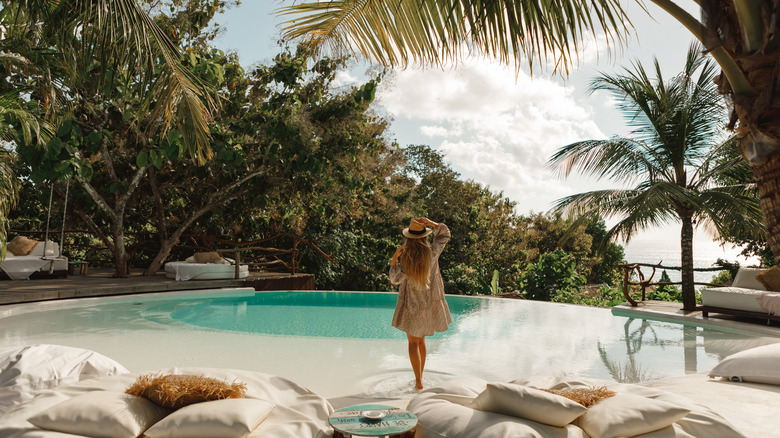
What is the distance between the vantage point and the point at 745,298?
7.27 meters

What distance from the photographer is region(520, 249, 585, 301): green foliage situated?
38.9ft

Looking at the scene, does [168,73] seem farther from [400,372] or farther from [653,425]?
[653,425]

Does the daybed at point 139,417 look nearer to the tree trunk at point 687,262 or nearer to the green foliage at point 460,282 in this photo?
the tree trunk at point 687,262

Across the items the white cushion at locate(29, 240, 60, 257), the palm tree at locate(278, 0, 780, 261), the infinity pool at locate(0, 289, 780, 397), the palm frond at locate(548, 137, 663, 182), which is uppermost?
the palm frond at locate(548, 137, 663, 182)

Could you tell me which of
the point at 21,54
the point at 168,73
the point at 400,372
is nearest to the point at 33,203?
the point at 21,54

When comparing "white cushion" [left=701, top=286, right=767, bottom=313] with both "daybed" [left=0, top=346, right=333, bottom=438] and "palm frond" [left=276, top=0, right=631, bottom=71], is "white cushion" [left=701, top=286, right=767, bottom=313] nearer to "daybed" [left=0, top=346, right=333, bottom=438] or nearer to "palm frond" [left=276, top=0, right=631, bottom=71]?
"palm frond" [left=276, top=0, right=631, bottom=71]

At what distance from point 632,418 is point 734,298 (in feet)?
21.6

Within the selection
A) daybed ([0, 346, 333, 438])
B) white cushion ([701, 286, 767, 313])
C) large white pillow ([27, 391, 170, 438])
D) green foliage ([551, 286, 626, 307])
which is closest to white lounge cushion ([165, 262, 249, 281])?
green foliage ([551, 286, 626, 307])

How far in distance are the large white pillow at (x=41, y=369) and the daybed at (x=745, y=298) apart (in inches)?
299

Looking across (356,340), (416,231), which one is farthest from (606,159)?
(416,231)

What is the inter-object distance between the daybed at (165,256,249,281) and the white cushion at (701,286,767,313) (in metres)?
8.58

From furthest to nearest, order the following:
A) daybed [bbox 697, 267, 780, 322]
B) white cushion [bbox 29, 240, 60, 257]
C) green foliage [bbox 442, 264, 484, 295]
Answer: green foliage [bbox 442, 264, 484, 295]
white cushion [bbox 29, 240, 60, 257]
daybed [bbox 697, 267, 780, 322]

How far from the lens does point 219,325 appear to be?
25.4ft

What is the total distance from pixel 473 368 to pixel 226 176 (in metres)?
7.64
